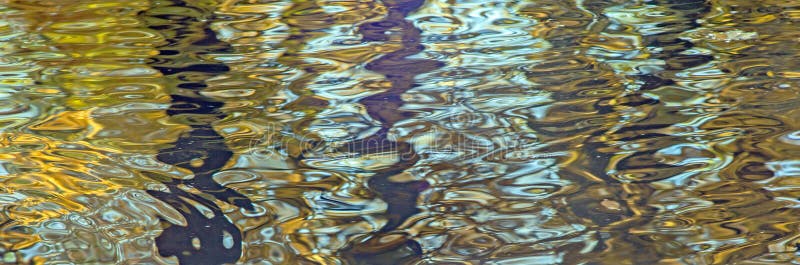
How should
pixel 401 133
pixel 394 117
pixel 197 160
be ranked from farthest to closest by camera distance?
pixel 394 117 → pixel 401 133 → pixel 197 160

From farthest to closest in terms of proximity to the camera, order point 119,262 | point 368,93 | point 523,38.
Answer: point 523,38 → point 368,93 → point 119,262

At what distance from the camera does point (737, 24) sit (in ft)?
11.1

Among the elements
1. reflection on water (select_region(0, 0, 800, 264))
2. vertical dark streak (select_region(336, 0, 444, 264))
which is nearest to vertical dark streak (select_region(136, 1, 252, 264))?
reflection on water (select_region(0, 0, 800, 264))

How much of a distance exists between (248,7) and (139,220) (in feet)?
6.12

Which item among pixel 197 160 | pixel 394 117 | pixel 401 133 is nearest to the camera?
pixel 197 160

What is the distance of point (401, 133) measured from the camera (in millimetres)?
2561

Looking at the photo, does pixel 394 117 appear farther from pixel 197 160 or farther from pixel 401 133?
pixel 197 160

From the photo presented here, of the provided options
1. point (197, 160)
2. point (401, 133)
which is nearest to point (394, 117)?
point (401, 133)

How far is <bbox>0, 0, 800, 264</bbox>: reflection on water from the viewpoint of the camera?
78.8 inches

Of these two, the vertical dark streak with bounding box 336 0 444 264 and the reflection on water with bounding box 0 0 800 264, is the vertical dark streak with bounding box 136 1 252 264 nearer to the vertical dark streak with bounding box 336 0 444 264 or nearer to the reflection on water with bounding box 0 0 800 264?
the reflection on water with bounding box 0 0 800 264

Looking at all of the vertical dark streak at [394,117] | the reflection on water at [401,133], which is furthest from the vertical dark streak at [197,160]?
the vertical dark streak at [394,117]

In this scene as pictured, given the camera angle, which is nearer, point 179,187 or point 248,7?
point 179,187

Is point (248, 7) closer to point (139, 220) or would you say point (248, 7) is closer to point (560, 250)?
point (139, 220)

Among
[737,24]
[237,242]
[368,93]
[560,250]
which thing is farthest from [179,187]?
[737,24]
